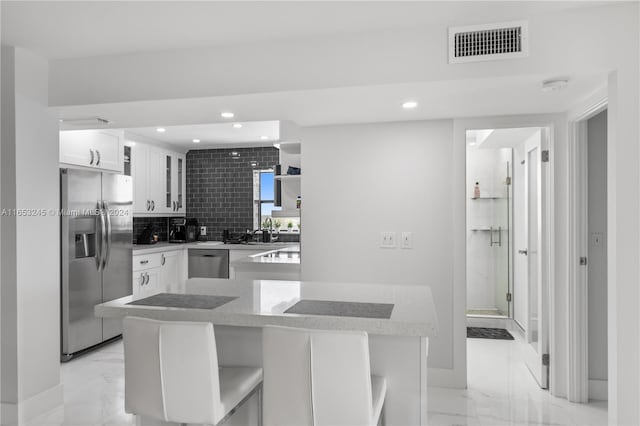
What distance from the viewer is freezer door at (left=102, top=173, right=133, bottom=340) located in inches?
172

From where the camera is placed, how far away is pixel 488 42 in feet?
7.50

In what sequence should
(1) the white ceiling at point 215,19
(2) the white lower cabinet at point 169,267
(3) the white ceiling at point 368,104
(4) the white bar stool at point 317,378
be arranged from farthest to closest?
(2) the white lower cabinet at point 169,267 < (3) the white ceiling at point 368,104 < (1) the white ceiling at point 215,19 < (4) the white bar stool at point 317,378

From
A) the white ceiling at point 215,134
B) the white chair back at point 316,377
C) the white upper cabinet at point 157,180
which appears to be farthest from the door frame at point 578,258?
the white upper cabinet at point 157,180

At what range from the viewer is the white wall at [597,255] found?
3.11 m

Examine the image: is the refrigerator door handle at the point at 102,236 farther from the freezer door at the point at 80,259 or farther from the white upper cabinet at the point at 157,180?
the white upper cabinet at the point at 157,180

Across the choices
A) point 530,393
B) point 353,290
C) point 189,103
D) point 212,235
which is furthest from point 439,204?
point 212,235

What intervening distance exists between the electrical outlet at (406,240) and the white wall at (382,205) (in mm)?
32

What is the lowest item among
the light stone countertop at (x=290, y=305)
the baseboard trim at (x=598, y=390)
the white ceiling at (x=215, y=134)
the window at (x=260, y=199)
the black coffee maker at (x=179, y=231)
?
the baseboard trim at (x=598, y=390)

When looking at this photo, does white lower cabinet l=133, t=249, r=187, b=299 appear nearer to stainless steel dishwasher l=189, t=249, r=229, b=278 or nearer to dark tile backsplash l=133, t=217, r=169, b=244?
stainless steel dishwasher l=189, t=249, r=229, b=278

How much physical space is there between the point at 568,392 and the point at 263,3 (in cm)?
319

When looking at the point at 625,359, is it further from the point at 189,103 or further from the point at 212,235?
the point at 212,235

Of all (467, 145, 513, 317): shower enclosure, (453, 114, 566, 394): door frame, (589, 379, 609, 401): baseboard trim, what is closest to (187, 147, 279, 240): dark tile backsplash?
(467, 145, 513, 317): shower enclosure

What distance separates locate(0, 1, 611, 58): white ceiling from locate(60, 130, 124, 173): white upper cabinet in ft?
5.32

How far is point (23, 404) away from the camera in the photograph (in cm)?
259
